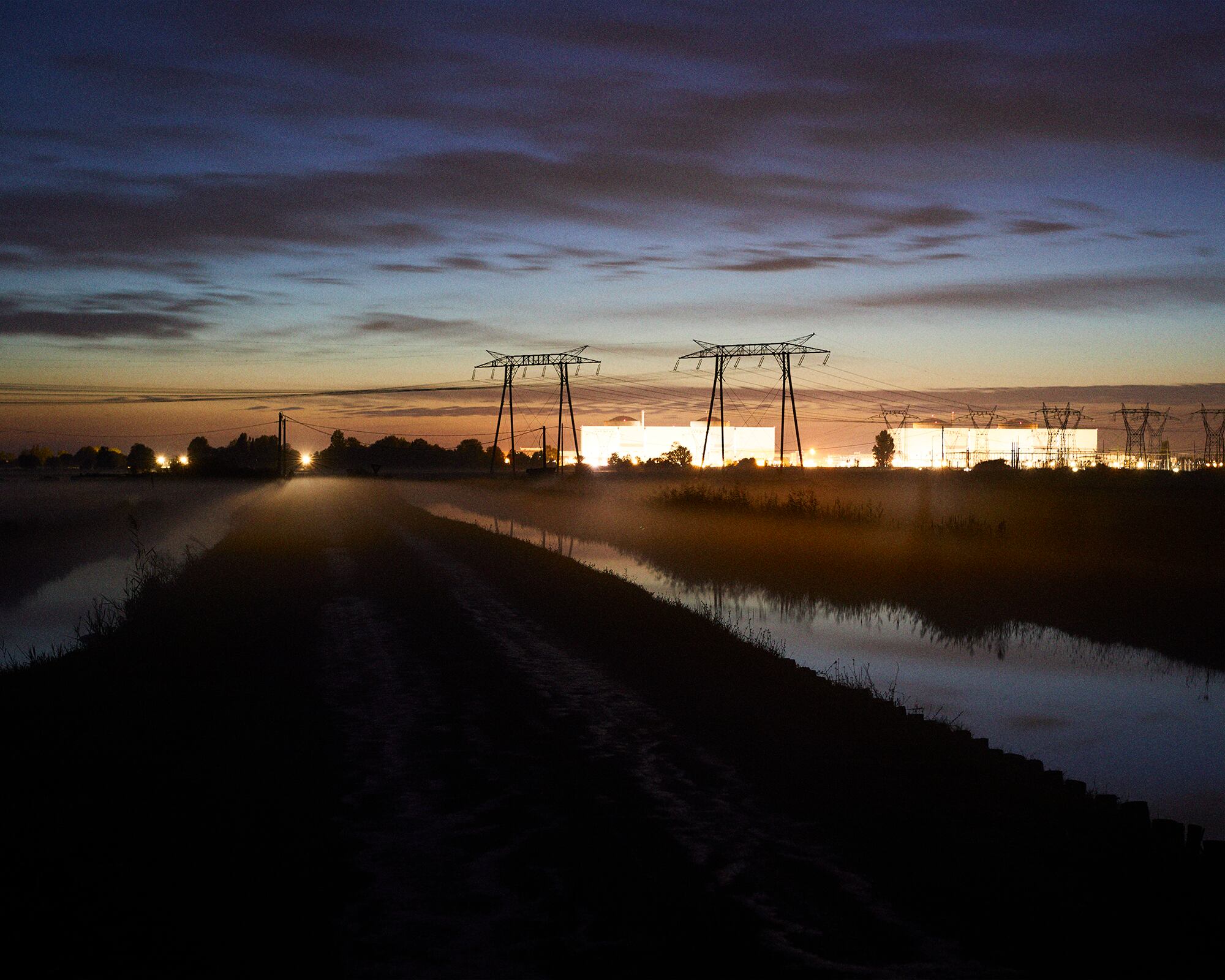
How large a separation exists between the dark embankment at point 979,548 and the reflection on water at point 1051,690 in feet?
3.44

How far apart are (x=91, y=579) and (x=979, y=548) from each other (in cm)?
2765

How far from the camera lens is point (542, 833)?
8570 millimetres

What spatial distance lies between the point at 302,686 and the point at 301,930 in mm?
7448

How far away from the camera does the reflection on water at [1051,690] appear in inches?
483

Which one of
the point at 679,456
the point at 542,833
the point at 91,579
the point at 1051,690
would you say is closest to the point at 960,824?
the point at 542,833

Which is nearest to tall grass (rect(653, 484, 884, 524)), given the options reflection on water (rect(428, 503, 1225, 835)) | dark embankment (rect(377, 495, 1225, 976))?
reflection on water (rect(428, 503, 1225, 835))

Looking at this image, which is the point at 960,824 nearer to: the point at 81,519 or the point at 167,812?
the point at 167,812

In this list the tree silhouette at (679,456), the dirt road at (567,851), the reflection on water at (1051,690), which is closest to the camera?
the dirt road at (567,851)

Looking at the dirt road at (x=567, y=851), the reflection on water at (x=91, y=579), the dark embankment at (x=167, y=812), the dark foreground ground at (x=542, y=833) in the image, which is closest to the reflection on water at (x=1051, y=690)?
the dark foreground ground at (x=542, y=833)

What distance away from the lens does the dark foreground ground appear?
6.64 m

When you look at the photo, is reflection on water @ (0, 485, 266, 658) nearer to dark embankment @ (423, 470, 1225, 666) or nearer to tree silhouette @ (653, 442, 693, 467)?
dark embankment @ (423, 470, 1225, 666)

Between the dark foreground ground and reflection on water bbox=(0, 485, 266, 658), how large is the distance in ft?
26.5

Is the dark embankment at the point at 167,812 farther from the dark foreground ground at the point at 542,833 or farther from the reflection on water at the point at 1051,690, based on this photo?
the reflection on water at the point at 1051,690

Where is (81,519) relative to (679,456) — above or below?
below
